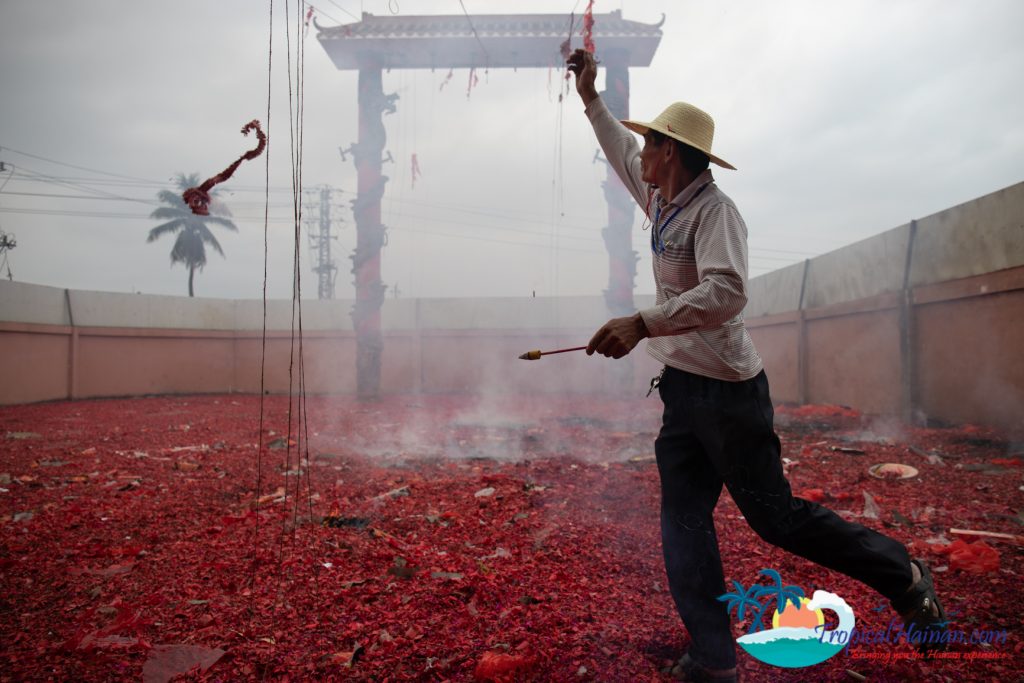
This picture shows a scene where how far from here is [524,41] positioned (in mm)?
14648

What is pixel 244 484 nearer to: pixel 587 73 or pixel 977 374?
pixel 587 73

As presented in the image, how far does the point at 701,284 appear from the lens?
1.77 meters

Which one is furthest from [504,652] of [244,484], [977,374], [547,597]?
[977,374]

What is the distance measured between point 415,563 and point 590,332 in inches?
627

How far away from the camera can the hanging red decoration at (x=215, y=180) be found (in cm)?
295

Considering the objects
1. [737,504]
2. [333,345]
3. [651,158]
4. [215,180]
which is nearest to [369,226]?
[333,345]

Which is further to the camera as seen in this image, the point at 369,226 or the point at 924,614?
the point at 369,226

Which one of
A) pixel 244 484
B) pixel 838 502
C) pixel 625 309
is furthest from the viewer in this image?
pixel 625 309

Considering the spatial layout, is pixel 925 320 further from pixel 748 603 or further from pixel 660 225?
pixel 660 225

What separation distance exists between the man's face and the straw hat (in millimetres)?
73

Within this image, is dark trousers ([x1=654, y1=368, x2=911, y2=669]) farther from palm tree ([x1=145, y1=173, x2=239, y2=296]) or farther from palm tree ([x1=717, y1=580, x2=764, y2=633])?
palm tree ([x1=145, y1=173, x2=239, y2=296])

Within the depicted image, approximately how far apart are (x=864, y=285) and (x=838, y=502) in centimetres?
687
